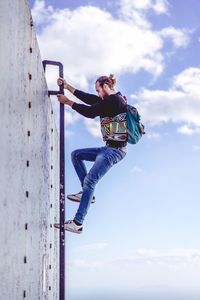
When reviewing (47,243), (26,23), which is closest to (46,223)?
(47,243)

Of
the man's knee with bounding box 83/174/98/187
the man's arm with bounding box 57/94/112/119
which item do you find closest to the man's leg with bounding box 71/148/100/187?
the man's knee with bounding box 83/174/98/187

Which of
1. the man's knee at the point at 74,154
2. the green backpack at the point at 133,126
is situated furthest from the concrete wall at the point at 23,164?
the green backpack at the point at 133,126

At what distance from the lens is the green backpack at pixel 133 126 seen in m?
4.61

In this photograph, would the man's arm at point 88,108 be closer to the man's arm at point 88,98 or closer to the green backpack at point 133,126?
the green backpack at point 133,126

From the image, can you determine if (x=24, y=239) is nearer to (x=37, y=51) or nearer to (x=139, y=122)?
(x=37, y=51)

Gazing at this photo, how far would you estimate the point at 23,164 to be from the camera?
303cm

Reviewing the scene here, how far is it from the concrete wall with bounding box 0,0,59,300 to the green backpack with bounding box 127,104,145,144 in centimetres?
86

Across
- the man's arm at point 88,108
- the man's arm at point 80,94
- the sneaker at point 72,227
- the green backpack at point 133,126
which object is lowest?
the sneaker at point 72,227

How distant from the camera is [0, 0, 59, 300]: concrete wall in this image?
243cm

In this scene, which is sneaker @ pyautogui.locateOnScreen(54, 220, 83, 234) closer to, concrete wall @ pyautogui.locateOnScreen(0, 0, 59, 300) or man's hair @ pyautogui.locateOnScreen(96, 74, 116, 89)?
concrete wall @ pyautogui.locateOnScreen(0, 0, 59, 300)

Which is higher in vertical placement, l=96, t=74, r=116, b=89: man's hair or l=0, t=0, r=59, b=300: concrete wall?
l=96, t=74, r=116, b=89: man's hair

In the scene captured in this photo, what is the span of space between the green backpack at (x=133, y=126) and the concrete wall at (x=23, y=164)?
2.83 ft

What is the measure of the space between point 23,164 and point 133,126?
1847 millimetres

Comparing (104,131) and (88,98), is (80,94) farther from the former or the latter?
(104,131)
